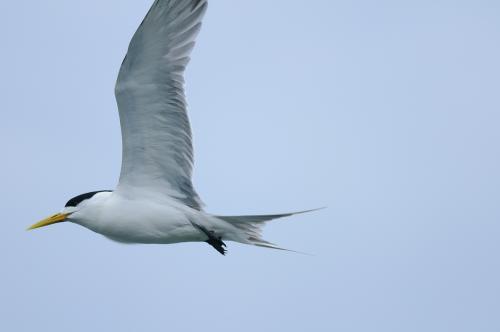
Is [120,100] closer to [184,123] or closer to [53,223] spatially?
[184,123]

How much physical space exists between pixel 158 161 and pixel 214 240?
99 cm

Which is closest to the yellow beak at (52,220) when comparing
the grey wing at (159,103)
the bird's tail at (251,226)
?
the grey wing at (159,103)

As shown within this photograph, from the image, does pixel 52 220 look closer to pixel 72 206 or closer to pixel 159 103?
pixel 72 206

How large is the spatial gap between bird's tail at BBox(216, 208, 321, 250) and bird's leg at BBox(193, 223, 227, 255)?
0.19 m

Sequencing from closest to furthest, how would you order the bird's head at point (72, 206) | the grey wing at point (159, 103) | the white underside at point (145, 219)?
the grey wing at point (159, 103) → the white underside at point (145, 219) → the bird's head at point (72, 206)

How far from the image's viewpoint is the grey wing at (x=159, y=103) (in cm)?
1236

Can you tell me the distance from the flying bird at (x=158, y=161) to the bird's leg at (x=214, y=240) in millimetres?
10

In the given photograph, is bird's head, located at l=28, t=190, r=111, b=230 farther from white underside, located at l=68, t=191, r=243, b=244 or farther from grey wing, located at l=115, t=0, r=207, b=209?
grey wing, located at l=115, t=0, r=207, b=209

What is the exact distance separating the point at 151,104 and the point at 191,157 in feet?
2.48

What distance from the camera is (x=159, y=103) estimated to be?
12.6 meters

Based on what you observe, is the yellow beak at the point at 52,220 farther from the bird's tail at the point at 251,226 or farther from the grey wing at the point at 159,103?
the bird's tail at the point at 251,226

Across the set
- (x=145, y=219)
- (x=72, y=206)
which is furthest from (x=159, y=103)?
(x=72, y=206)

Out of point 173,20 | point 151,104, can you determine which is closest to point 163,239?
point 151,104

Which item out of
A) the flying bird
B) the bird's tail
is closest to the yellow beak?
the flying bird
